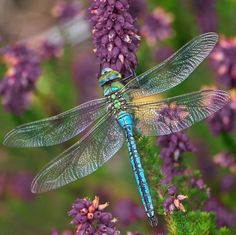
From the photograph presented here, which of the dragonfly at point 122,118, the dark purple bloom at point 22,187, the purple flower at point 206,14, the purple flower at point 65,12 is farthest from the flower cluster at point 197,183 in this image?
the purple flower at point 65,12

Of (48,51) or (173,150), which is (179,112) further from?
(48,51)

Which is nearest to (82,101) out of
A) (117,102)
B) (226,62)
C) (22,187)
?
(22,187)

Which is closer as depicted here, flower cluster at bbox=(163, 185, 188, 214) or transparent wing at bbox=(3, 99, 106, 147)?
flower cluster at bbox=(163, 185, 188, 214)

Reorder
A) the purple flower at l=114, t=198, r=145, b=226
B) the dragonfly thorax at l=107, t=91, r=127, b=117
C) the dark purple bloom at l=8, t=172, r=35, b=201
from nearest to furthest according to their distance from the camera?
the dragonfly thorax at l=107, t=91, r=127, b=117 → the purple flower at l=114, t=198, r=145, b=226 → the dark purple bloom at l=8, t=172, r=35, b=201

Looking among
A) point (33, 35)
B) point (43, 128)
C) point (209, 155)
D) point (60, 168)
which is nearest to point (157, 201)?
point (60, 168)

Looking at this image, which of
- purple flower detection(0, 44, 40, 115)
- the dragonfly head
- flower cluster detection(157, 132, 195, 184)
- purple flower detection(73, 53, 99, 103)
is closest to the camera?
the dragonfly head

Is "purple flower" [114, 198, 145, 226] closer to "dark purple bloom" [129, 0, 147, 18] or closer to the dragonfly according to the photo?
the dragonfly

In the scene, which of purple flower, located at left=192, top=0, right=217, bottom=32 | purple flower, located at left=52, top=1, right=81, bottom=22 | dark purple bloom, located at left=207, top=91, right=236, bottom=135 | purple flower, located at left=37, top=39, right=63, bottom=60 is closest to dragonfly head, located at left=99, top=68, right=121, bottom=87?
dark purple bloom, located at left=207, top=91, right=236, bottom=135
